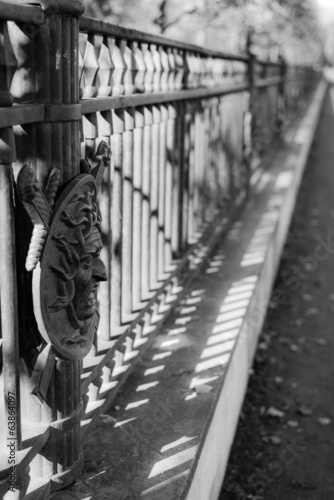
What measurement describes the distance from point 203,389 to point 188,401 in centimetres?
13

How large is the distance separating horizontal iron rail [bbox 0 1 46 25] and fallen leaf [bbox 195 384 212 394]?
179 cm

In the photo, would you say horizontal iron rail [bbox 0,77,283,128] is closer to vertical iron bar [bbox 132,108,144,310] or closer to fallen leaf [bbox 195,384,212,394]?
vertical iron bar [bbox 132,108,144,310]

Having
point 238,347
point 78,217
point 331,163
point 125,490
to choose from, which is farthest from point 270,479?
point 331,163

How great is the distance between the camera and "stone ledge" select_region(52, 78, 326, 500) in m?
2.36

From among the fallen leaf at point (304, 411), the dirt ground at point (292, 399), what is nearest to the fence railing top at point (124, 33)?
the dirt ground at point (292, 399)

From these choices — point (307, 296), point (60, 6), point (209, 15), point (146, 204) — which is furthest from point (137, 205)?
point (209, 15)

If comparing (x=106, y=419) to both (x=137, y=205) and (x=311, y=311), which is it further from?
(x=311, y=311)

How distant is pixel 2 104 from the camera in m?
1.66

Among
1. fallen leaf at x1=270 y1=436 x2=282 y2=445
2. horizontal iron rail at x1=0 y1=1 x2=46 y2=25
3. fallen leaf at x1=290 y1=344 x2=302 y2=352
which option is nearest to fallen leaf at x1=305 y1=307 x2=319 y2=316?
fallen leaf at x1=290 y1=344 x2=302 y2=352

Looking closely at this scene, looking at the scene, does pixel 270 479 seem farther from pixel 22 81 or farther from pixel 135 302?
pixel 22 81

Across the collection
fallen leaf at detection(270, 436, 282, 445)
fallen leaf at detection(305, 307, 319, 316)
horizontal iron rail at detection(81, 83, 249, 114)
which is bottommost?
fallen leaf at detection(305, 307, 319, 316)

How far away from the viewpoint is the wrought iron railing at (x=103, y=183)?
5.93ft

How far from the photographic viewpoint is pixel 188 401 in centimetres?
293

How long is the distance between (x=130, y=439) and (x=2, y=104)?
1441mm
